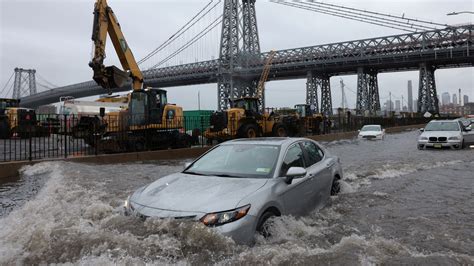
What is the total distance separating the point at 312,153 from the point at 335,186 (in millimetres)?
1071

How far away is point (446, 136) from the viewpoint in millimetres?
18250

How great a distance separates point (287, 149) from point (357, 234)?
1.51 metres

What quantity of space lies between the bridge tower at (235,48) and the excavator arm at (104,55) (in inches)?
1956

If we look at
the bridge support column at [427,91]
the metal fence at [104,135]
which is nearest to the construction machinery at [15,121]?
the metal fence at [104,135]

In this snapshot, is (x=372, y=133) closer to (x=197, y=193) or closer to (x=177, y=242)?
(x=197, y=193)

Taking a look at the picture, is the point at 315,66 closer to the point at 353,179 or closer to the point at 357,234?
the point at 353,179

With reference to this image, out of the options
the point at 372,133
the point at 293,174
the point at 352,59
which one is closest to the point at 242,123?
the point at 372,133

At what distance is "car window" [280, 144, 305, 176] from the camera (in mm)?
5609

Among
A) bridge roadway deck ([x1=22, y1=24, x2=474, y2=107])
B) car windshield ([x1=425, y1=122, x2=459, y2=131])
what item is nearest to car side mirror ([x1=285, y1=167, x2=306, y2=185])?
car windshield ([x1=425, y1=122, x2=459, y2=131])

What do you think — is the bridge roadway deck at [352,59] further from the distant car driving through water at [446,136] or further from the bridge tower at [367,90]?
the distant car driving through water at [446,136]

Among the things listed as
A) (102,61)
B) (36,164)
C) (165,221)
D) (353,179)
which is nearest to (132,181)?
(36,164)

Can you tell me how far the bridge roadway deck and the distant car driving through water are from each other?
162ft

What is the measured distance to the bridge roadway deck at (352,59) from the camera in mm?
69000

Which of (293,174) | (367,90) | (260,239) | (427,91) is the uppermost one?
(367,90)
